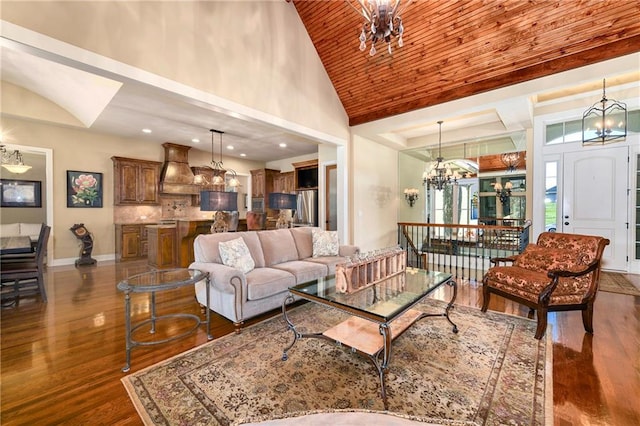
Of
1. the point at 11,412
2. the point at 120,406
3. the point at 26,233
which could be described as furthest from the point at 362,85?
the point at 26,233

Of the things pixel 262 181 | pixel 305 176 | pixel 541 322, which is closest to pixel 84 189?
pixel 262 181

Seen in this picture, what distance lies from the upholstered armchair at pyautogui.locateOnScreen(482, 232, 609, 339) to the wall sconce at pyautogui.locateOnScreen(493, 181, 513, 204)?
3397 mm

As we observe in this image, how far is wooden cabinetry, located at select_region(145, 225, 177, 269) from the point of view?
545cm

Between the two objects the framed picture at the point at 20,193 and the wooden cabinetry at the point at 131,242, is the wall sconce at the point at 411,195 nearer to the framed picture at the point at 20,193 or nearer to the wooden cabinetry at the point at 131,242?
the wooden cabinetry at the point at 131,242

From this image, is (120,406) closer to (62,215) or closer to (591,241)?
(591,241)

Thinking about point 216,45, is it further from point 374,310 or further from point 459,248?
point 459,248

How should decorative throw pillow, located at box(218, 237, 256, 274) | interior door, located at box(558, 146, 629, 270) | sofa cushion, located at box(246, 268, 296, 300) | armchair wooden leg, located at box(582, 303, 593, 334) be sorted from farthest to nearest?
interior door, located at box(558, 146, 629, 270), decorative throw pillow, located at box(218, 237, 256, 274), sofa cushion, located at box(246, 268, 296, 300), armchair wooden leg, located at box(582, 303, 593, 334)

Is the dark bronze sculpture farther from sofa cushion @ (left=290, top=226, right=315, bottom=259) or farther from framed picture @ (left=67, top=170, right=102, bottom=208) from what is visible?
sofa cushion @ (left=290, top=226, right=315, bottom=259)

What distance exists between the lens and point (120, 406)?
175cm

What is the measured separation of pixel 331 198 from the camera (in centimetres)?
630

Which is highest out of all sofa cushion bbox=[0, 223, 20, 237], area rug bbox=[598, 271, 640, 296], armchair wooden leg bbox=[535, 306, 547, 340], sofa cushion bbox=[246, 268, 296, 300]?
sofa cushion bbox=[0, 223, 20, 237]

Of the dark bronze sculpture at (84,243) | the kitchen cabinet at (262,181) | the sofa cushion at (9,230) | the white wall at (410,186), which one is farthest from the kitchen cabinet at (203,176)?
the white wall at (410,186)

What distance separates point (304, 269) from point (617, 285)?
5073 mm

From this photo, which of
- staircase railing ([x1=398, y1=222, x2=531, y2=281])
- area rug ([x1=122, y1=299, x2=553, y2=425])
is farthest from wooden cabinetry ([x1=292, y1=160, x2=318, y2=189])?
area rug ([x1=122, y1=299, x2=553, y2=425])
